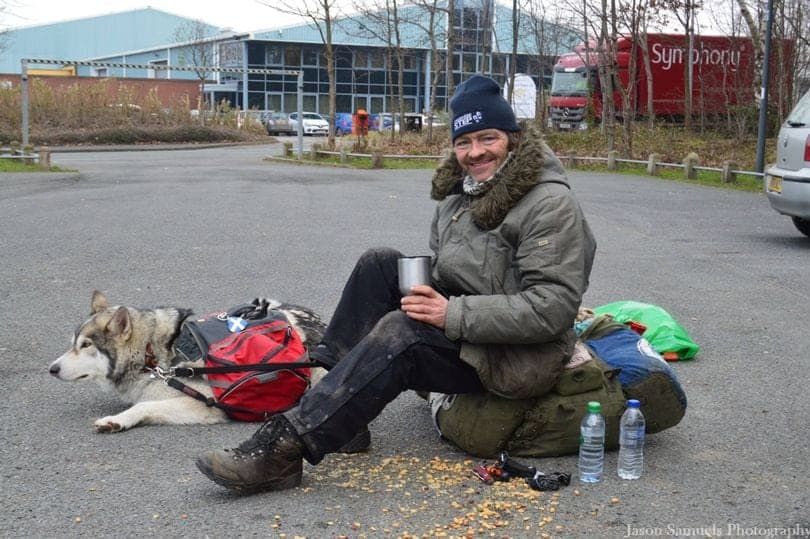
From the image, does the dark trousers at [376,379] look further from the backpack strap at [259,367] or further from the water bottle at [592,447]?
the backpack strap at [259,367]

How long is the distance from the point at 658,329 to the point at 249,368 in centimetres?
275

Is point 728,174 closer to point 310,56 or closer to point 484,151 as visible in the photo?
point 484,151

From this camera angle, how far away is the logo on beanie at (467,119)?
443 centimetres

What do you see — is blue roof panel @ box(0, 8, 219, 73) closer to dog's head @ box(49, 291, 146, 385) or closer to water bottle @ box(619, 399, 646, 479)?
dog's head @ box(49, 291, 146, 385)

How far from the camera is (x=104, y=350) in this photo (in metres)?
5.25

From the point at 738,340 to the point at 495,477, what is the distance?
3496mm

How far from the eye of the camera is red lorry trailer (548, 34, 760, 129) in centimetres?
3334

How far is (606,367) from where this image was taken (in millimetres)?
4516

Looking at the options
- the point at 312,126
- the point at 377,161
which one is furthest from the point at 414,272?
the point at 312,126

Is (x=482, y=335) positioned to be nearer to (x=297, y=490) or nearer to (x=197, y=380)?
(x=297, y=490)

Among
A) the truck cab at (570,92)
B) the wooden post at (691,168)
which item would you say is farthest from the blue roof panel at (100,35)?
the wooden post at (691,168)

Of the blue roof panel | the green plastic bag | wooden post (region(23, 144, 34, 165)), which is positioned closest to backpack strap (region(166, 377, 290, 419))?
the green plastic bag

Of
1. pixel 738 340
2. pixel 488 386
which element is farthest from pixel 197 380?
pixel 738 340

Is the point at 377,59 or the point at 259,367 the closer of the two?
the point at 259,367
